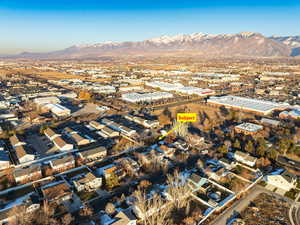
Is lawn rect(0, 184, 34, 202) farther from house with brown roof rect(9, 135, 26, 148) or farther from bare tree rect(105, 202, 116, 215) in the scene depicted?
house with brown roof rect(9, 135, 26, 148)

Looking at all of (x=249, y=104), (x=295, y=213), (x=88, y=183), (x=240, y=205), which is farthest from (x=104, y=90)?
(x=295, y=213)

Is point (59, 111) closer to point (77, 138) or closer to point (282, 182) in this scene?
point (77, 138)

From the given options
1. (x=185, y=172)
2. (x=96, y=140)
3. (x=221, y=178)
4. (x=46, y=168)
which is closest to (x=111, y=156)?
(x=96, y=140)

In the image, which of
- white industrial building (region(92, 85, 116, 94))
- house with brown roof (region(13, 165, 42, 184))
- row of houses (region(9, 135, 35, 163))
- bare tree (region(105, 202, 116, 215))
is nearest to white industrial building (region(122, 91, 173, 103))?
white industrial building (region(92, 85, 116, 94))

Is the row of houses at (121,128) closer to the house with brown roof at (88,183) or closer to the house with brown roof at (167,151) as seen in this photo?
the house with brown roof at (167,151)

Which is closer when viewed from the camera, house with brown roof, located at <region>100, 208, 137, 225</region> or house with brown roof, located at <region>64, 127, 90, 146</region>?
house with brown roof, located at <region>100, 208, 137, 225</region>

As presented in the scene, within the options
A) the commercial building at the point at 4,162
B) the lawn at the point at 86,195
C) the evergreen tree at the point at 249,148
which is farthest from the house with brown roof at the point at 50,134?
the evergreen tree at the point at 249,148

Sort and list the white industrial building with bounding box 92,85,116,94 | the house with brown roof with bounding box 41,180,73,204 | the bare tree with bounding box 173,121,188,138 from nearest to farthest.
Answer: the house with brown roof with bounding box 41,180,73,204
the bare tree with bounding box 173,121,188,138
the white industrial building with bounding box 92,85,116,94

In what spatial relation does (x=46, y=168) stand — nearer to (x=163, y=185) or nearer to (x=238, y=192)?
(x=163, y=185)

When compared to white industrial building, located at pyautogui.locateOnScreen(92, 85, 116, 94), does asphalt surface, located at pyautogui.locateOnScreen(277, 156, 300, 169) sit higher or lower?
lower
